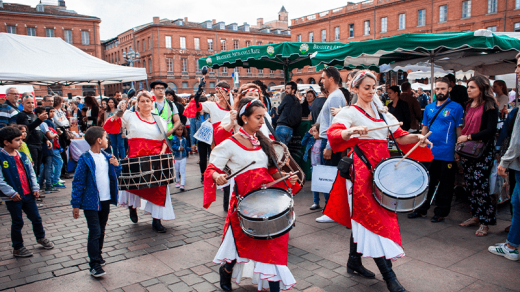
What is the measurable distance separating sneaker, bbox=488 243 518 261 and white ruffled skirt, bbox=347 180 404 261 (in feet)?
5.43

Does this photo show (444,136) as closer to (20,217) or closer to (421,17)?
→ (20,217)

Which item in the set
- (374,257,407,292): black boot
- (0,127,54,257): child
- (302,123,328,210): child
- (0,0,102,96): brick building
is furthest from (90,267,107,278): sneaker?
(0,0,102,96): brick building

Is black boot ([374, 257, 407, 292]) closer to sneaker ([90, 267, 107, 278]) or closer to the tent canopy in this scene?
sneaker ([90, 267, 107, 278])

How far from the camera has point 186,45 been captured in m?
63.2

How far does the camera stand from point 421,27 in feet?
143

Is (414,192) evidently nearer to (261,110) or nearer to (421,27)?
(261,110)

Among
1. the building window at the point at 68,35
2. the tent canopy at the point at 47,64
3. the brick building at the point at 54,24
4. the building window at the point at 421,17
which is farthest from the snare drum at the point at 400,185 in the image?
the building window at the point at 68,35

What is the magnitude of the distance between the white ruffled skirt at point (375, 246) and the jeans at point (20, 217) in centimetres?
392

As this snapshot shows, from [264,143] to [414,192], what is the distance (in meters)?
1.30

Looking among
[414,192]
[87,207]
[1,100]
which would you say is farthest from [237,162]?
[1,100]

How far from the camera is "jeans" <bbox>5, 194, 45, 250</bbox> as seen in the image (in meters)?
4.32


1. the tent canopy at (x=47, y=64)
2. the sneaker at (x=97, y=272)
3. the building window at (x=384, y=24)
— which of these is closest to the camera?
the sneaker at (x=97, y=272)

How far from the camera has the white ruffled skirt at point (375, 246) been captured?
10.1 ft

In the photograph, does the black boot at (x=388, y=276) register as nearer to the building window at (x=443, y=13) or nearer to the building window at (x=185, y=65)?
the building window at (x=443, y=13)
